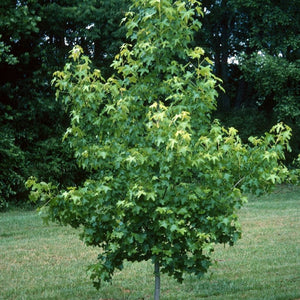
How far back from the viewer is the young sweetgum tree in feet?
15.5

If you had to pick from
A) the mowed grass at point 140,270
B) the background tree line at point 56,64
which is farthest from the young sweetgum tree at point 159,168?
the background tree line at point 56,64

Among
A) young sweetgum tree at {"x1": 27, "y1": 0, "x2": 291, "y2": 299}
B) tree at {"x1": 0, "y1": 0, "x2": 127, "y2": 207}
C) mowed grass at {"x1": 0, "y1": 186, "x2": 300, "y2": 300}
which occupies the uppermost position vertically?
tree at {"x1": 0, "y1": 0, "x2": 127, "y2": 207}

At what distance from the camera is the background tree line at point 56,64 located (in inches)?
671

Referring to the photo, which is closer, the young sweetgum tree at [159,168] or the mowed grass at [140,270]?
the young sweetgum tree at [159,168]

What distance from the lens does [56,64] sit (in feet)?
62.5

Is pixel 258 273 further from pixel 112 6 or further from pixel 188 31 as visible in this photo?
pixel 112 6

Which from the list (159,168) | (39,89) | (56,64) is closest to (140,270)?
(159,168)

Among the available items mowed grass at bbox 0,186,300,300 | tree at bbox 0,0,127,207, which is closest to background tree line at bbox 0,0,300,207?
tree at bbox 0,0,127,207

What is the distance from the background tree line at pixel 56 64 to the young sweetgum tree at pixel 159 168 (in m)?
10.7

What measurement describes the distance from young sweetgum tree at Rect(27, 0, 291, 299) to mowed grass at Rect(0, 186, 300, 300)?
202 centimetres

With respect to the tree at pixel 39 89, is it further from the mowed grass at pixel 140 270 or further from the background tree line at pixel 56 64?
the mowed grass at pixel 140 270

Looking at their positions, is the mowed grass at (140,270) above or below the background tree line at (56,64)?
below

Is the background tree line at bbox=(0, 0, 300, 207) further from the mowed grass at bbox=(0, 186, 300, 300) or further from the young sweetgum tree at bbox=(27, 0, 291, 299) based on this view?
the young sweetgum tree at bbox=(27, 0, 291, 299)

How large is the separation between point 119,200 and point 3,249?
6790 millimetres
